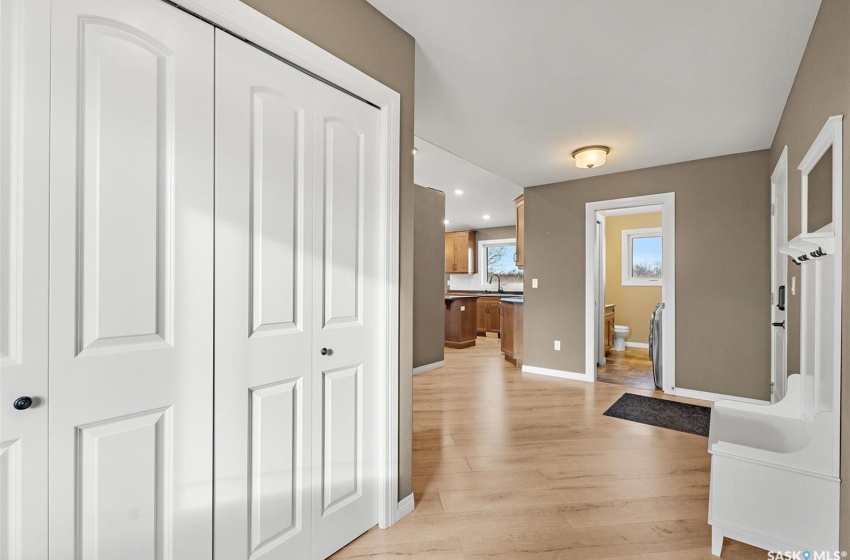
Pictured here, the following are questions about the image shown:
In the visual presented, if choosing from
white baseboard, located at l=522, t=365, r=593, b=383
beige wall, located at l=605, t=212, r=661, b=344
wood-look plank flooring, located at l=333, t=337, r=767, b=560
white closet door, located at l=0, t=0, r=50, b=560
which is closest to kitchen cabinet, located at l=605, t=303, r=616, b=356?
beige wall, located at l=605, t=212, r=661, b=344

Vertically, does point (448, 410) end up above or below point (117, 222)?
below

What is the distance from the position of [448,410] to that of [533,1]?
10.2 ft

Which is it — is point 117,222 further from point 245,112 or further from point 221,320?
point 245,112

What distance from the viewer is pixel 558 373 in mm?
4762

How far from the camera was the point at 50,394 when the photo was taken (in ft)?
3.01

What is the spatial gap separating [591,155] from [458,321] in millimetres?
3853

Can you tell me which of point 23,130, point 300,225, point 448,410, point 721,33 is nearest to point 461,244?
point 448,410

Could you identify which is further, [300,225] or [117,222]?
[300,225]

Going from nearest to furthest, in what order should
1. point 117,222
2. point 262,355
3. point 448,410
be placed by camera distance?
point 117,222
point 262,355
point 448,410

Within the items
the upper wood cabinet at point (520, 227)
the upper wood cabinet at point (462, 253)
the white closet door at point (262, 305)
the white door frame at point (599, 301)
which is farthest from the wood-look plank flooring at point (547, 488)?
the upper wood cabinet at point (462, 253)

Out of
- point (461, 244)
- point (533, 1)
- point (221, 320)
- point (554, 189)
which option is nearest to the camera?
point (221, 320)

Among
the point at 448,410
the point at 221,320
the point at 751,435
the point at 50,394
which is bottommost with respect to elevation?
the point at 448,410

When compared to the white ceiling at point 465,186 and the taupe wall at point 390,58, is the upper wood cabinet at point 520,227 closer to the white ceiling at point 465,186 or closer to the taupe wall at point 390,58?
the white ceiling at point 465,186

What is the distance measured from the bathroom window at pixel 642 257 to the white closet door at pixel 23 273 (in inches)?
298
